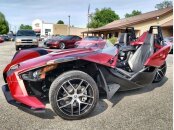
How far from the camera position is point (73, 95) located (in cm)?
401

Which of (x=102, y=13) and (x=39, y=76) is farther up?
(x=102, y=13)

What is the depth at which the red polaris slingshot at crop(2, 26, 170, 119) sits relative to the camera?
12.8 feet

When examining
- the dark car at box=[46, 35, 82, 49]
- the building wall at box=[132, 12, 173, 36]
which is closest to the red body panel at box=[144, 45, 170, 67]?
the dark car at box=[46, 35, 82, 49]

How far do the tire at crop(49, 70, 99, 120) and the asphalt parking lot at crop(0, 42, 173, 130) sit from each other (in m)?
0.14

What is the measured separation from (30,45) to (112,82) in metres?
16.7

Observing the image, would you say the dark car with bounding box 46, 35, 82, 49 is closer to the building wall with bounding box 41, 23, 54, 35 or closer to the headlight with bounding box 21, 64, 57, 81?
the headlight with bounding box 21, 64, 57, 81

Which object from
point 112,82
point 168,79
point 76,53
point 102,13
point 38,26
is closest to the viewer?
point 76,53

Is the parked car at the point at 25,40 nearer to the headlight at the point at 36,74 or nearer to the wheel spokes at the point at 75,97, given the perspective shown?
the headlight at the point at 36,74

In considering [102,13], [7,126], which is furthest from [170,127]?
[102,13]

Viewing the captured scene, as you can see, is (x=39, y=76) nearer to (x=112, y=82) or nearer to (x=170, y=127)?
(x=112, y=82)

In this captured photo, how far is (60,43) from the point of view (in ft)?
82.3

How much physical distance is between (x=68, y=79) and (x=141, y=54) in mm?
2316

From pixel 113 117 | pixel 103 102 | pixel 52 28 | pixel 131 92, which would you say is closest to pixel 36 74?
pixel 113 117

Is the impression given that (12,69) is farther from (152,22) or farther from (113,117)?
(152,22)
